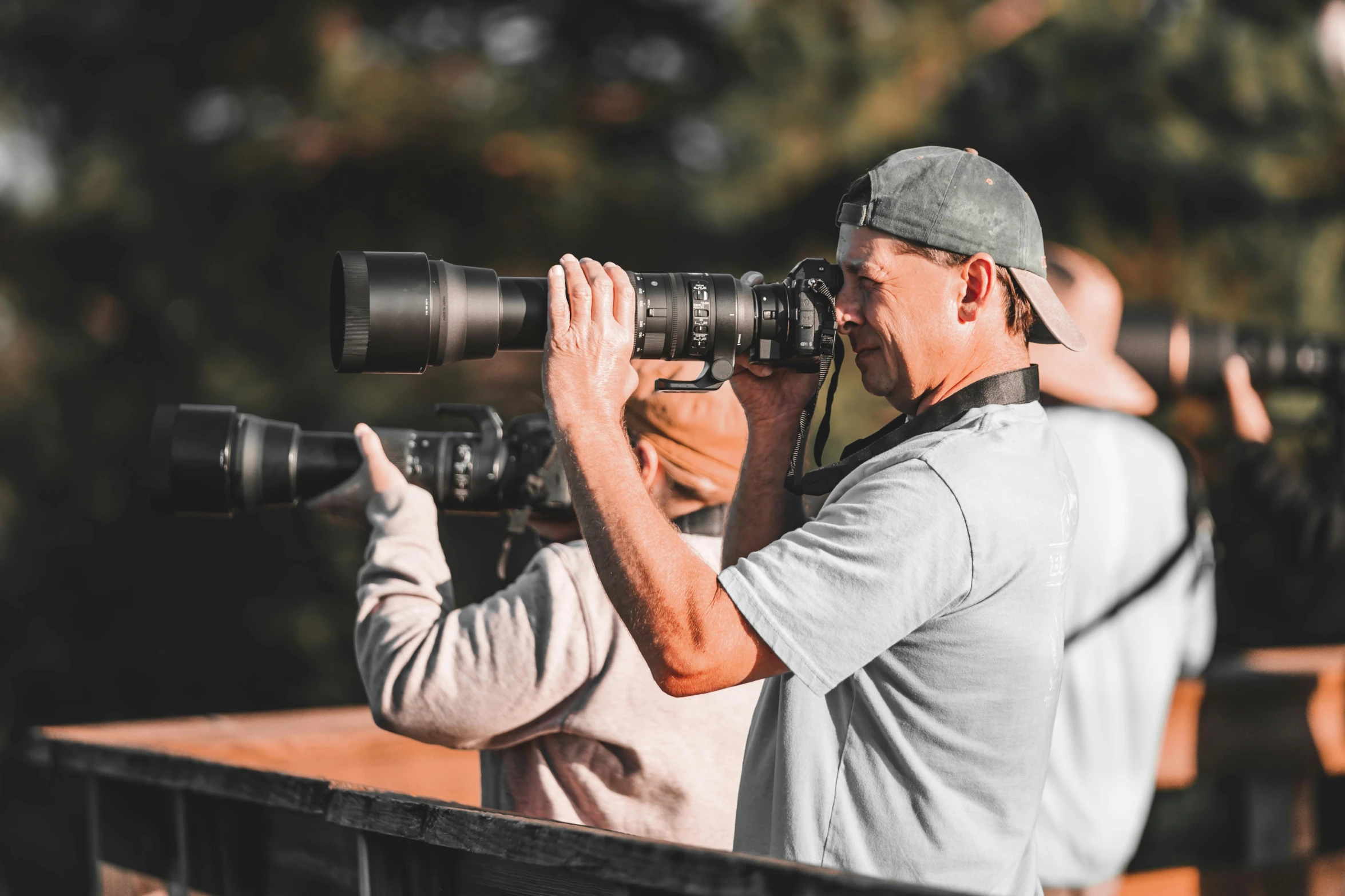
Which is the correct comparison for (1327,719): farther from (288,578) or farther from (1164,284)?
(288,578)

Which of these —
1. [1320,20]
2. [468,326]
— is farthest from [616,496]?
[1320,20]

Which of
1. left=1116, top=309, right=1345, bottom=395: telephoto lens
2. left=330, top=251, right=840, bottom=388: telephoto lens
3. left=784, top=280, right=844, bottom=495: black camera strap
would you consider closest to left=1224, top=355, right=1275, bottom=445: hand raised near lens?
left=1116, top=309, right=1345, bottom=395: telephoto lens

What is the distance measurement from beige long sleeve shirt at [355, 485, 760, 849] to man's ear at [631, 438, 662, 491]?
0.15m

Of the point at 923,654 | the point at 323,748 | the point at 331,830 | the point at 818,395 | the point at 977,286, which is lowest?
the point at 323,748

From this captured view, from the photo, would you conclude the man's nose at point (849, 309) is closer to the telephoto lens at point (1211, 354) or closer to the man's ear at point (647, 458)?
the man's ear at point (647, 458)

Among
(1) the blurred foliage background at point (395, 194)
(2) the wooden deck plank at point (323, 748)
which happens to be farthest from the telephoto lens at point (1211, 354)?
(2) the wooden deck plank at point (323, 748)

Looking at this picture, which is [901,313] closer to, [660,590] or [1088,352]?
[660,590]

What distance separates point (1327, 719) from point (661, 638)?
7.81 feet

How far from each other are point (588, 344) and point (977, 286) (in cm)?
42

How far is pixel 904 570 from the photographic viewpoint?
4.27 ft

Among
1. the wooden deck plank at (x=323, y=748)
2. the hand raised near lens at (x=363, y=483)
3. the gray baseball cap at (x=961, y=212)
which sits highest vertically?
the gray baseball cap at (x=961, y=212)

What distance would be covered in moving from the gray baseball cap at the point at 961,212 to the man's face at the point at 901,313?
3 centimetres

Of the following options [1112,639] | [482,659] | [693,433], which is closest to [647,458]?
[693,433]

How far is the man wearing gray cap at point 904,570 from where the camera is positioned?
4.31 feet
